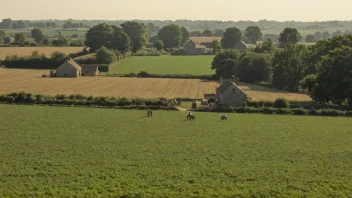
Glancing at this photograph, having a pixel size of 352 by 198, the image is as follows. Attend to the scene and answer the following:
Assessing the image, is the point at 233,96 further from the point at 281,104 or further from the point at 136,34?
the point at 136,34

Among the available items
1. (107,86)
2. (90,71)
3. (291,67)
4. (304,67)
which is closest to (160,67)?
(90,71)

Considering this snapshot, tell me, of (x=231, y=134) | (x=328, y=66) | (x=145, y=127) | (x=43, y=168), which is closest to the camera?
(x=43, y=168)

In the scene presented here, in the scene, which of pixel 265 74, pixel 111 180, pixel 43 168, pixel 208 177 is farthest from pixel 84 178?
pixel 265 74

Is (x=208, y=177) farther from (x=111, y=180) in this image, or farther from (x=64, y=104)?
(x=64, y=104)

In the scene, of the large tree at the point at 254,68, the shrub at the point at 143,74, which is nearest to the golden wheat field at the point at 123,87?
the large tree at the point at 254,68

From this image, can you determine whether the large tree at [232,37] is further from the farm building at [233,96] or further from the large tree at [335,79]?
the farm building at [233,96]

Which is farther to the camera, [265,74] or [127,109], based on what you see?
[265,74]
